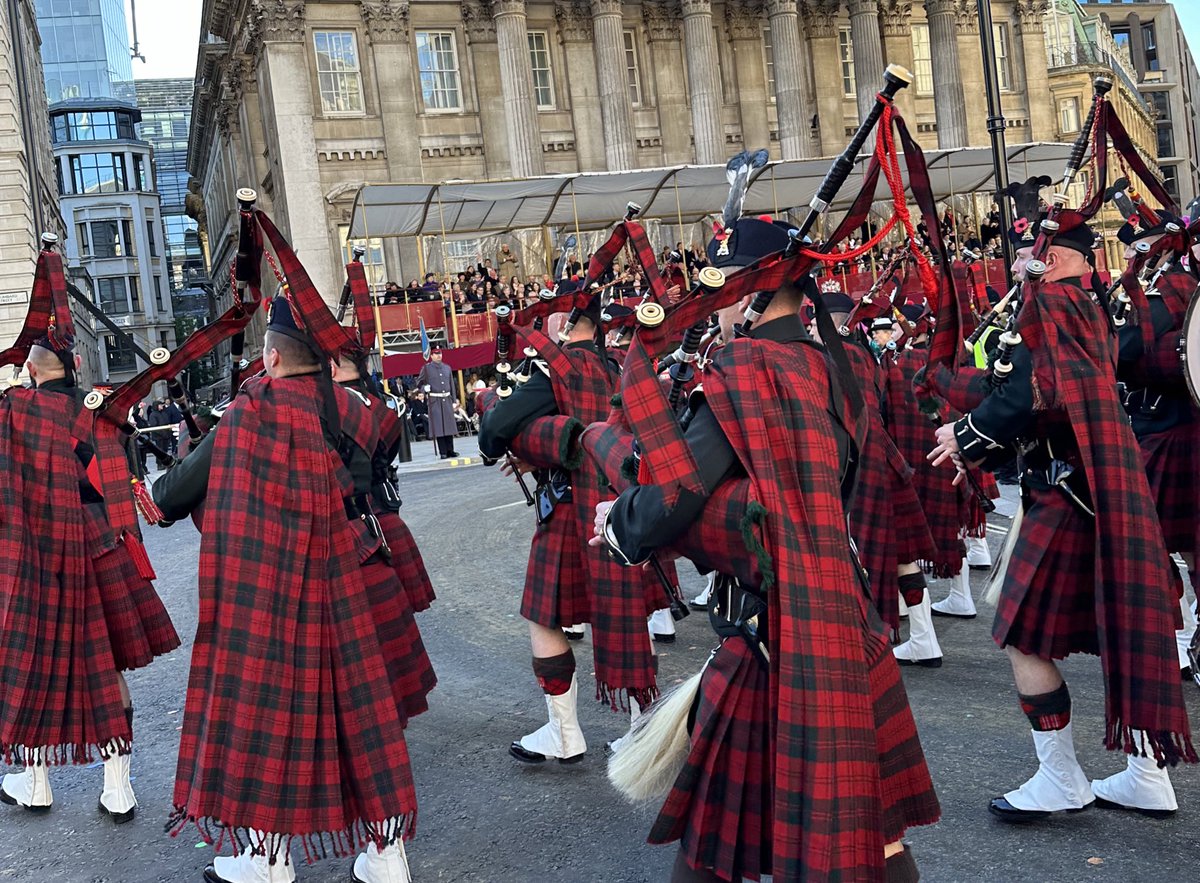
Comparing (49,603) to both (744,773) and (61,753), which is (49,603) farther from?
(744,773)

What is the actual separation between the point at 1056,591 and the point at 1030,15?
42190 millimetres

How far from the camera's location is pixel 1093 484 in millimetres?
3840

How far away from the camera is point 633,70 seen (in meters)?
36.1

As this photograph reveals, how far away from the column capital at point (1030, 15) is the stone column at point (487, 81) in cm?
1950

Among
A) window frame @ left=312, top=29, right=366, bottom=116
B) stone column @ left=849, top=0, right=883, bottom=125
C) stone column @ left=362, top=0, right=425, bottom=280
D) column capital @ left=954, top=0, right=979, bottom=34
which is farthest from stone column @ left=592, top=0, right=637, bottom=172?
column capital @ left=954, top=0, right=979, bottom=34

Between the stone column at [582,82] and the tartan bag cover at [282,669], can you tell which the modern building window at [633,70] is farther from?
the tartan bag cover at [282,669]

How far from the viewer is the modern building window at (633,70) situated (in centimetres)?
3591

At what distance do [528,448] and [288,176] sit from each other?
95.3 ft

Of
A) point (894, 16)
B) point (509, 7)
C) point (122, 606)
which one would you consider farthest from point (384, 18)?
point (122, 606)

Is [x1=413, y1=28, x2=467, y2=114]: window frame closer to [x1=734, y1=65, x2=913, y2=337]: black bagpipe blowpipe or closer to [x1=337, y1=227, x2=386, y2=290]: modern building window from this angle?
[x1=337, y1=227, x2=386, y2=290]: modern building window

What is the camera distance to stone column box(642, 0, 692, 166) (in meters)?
35.9

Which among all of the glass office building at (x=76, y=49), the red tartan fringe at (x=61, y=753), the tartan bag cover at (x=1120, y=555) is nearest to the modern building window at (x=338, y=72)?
the red tartan fringe at (x=61, y=753)

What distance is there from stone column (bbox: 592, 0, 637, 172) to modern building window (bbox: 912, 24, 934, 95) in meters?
12.0

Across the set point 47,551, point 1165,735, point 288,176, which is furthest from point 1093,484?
point 288,176
